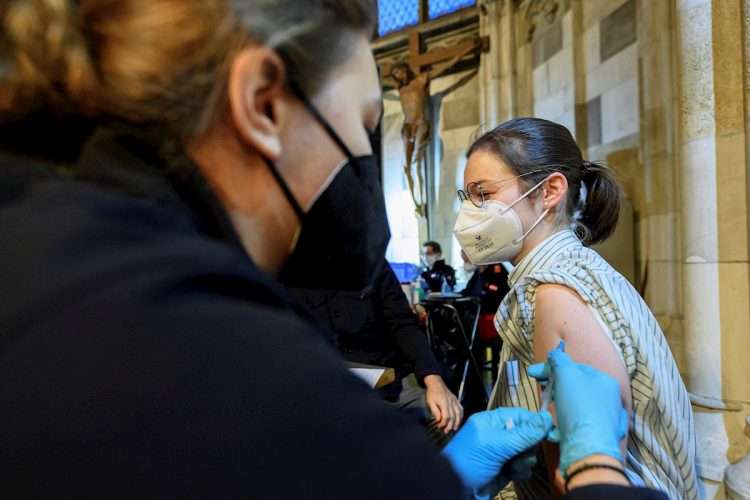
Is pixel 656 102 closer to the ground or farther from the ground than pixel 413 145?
closer to the ground

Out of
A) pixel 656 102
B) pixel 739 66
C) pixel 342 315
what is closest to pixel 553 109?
pixel 656 102

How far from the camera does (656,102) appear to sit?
3.10 metres

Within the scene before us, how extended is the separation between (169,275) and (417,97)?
7.43 metres

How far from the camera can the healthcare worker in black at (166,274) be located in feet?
1.06

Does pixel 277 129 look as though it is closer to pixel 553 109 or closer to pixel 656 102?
pixel 656 102

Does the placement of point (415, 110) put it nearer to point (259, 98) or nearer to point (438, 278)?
point (438, 278)

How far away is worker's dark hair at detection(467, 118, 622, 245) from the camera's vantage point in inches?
55.6

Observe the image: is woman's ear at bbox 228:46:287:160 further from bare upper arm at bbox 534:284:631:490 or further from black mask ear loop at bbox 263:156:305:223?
bare upper arm at bbox 534:284:631:490

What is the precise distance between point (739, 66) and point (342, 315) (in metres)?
1.96

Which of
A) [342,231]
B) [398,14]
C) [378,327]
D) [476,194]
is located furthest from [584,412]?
[398,14]

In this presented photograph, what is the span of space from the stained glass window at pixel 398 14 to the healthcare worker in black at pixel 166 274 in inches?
316

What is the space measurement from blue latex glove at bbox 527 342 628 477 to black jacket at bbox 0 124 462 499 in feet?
1.80

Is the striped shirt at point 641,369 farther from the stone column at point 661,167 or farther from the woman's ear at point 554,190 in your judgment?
the stone column at point 661,167

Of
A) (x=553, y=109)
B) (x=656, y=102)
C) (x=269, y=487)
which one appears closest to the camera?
(x=269, y=487)
